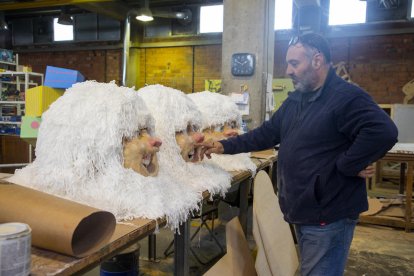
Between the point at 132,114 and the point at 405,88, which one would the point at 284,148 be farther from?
the point at 405,88

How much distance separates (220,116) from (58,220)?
174 centimetres

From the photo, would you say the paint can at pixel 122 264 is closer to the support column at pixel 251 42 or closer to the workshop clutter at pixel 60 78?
the workshop clutter at pixel 60 78

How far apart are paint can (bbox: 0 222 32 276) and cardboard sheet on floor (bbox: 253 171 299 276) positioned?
1398 mm

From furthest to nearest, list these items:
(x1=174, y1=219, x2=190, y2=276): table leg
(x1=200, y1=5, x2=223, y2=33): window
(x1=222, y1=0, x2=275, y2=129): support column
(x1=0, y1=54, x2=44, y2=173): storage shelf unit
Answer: (x1=200, y1=5, x2=223, y2=33): window
(x1=0, y1=54, x2=44, y2=173): storage shelf unit
(x1=222, y1=0, x2=275, y2=129): support column
(x1=174, y1=219, x2=190, y2=276): table leg

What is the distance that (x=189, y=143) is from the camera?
2.08m

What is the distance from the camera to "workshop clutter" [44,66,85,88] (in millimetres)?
2143

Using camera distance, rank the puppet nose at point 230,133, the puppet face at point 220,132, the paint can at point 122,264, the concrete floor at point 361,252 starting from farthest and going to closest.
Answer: the concrete floor at point 361,252 < the puppet nose at point 230,133 < the puppet face at point 220,132 < the paint can at point 122,264

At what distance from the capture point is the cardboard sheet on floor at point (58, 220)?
3.32 ft

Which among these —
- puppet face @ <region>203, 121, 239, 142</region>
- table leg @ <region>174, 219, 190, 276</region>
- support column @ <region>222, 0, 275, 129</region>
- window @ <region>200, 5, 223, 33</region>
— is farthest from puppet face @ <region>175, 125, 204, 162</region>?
window @ <region>200, 5, 223, 33</region>

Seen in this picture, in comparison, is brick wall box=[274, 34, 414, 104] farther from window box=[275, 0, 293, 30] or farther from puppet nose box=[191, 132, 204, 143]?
puppet nose box=[191, 132, 204, 143]

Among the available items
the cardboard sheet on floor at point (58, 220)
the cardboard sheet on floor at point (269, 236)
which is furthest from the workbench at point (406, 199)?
the cardboard sheet on floor at point (58, 220)

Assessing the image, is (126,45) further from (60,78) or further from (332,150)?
(332,150)

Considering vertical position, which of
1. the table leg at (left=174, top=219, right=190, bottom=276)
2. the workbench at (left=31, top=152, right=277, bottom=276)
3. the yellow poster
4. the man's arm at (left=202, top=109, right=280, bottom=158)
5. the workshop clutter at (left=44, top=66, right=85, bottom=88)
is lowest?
the table leg at (left=174, top=219, right=190, bottom=276)

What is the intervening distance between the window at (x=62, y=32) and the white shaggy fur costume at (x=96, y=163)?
8.37 meters
